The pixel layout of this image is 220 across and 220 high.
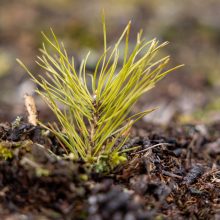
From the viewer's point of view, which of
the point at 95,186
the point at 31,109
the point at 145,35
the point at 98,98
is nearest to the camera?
the point at 95,186

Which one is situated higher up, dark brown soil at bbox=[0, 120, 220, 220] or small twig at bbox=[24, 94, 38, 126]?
small twig at bbox=[24, 94, 38, 126]

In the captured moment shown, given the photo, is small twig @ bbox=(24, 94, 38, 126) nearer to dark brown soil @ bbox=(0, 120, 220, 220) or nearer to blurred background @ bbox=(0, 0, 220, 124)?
dark brown soil @ bbox=(0, 120, 220, 220)

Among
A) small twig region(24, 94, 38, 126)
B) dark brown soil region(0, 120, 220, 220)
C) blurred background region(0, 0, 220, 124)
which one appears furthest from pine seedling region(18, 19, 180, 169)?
blurred background region(0, 0, 220, 124)

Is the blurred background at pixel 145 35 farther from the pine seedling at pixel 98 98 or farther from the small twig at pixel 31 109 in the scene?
the pine seedling at pixel 98 98

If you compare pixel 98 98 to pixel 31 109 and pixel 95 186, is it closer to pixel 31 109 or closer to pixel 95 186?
pixel 95 186

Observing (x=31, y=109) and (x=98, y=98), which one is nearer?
(x=98, y=98)

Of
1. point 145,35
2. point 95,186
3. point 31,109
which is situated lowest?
point 95,186

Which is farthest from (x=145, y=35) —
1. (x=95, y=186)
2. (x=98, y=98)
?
(x=95, y=186)

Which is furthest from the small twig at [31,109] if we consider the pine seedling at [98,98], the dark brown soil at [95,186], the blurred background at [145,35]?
the blurred background at [145,35]
